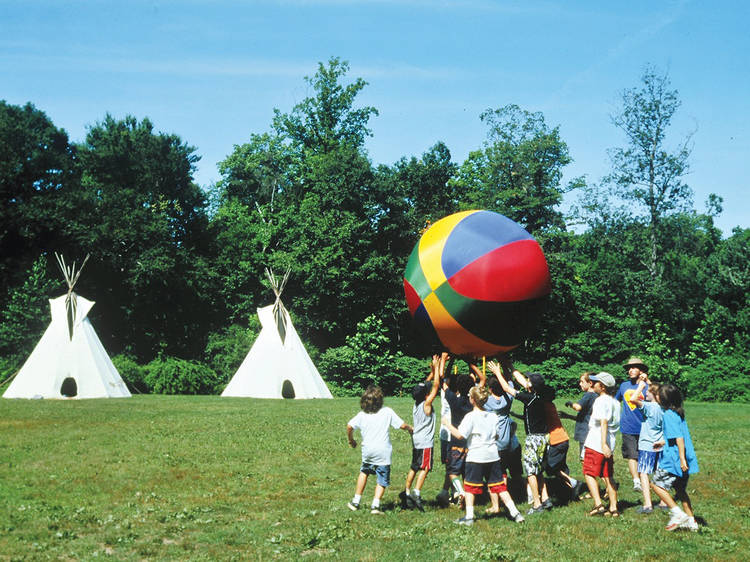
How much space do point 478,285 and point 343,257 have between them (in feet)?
98.6

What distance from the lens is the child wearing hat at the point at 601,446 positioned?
901 centimetres

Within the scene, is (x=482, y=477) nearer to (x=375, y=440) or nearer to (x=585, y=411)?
(x=375, y=440)

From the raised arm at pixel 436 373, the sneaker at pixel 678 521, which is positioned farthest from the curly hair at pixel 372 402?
the sneaker at pixel 678 521

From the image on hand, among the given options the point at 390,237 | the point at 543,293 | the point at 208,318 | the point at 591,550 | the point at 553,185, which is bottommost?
the point at 591,550

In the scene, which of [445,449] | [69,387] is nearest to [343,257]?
[69,387]

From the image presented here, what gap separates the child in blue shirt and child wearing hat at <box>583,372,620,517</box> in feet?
2.38

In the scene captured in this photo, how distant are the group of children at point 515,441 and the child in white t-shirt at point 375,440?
0.01 meters

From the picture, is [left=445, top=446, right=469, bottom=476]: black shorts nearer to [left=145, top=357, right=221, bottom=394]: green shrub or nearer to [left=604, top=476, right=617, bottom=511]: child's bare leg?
[left=604, top=476, right=617, bottom=511]: child's bare leg

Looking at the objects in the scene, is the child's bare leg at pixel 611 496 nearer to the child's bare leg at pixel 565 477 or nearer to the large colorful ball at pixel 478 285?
the child's bare leg at pixel 565 477

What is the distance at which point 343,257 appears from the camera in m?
38.2

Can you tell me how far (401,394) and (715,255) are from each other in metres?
16.8

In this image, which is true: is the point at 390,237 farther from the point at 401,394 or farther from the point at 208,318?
the point at 208,318

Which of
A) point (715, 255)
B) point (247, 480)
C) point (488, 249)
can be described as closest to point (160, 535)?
point (247, 480)

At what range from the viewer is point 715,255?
35969 millimetres
